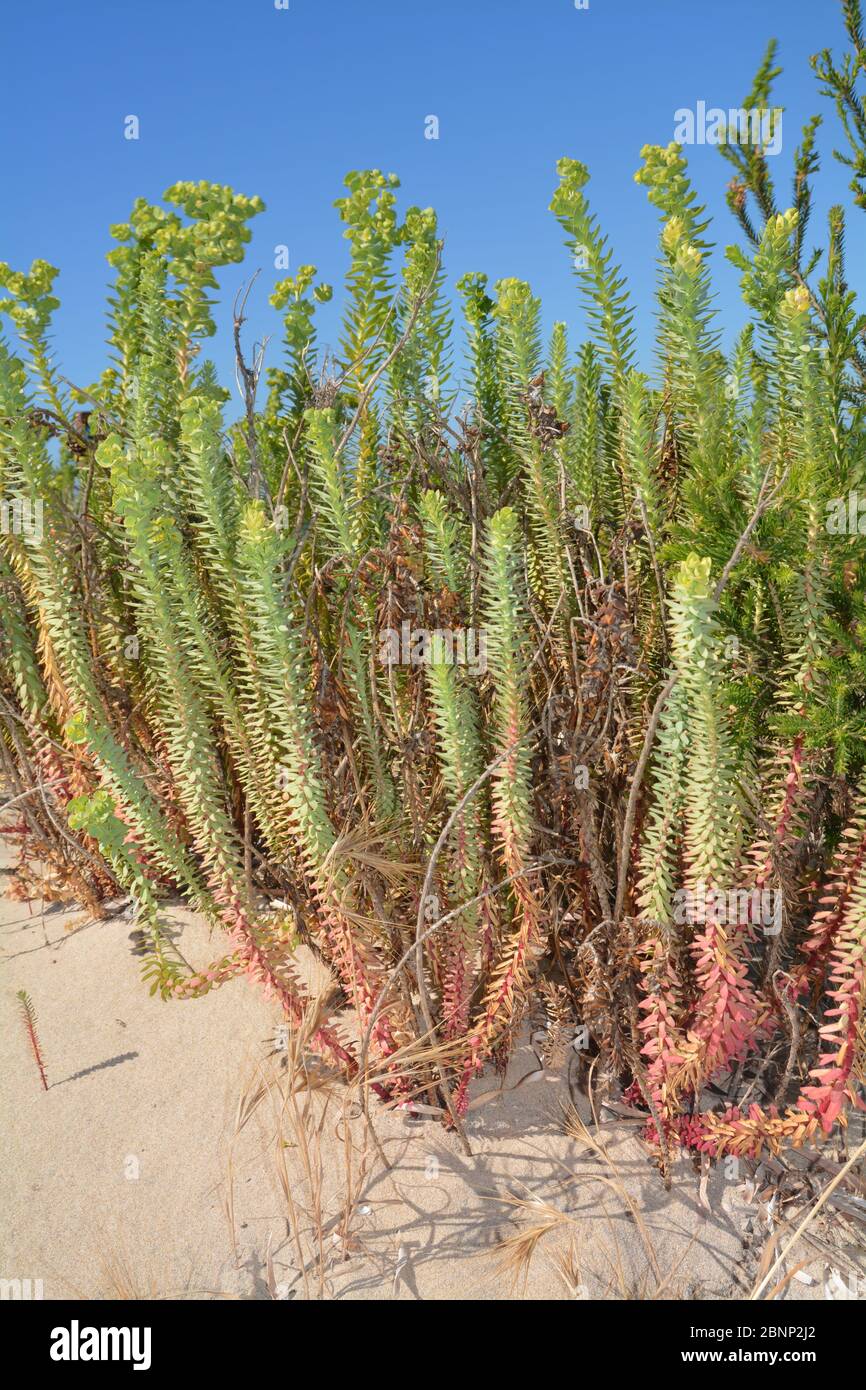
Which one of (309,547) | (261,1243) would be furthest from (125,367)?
(261,1243)

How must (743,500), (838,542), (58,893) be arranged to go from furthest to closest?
(58,893) < (743,500) < (838,542)

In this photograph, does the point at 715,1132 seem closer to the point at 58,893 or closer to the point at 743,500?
the point at 743,500

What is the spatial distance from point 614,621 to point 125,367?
1428 mm

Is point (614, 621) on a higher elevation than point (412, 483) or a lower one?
lower

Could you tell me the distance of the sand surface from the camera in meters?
1.78

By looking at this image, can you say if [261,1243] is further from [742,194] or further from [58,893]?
[742,194]

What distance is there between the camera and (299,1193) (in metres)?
1.91

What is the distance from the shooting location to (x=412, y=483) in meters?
2.09

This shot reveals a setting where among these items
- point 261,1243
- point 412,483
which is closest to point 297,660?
point 412,483

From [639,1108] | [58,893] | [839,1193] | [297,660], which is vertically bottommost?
[839,1193]

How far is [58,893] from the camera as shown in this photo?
2805 mm

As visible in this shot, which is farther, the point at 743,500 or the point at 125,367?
the point at 125,367

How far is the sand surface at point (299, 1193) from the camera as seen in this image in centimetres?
178

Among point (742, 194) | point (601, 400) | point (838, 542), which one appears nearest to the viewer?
point (838, 542)
